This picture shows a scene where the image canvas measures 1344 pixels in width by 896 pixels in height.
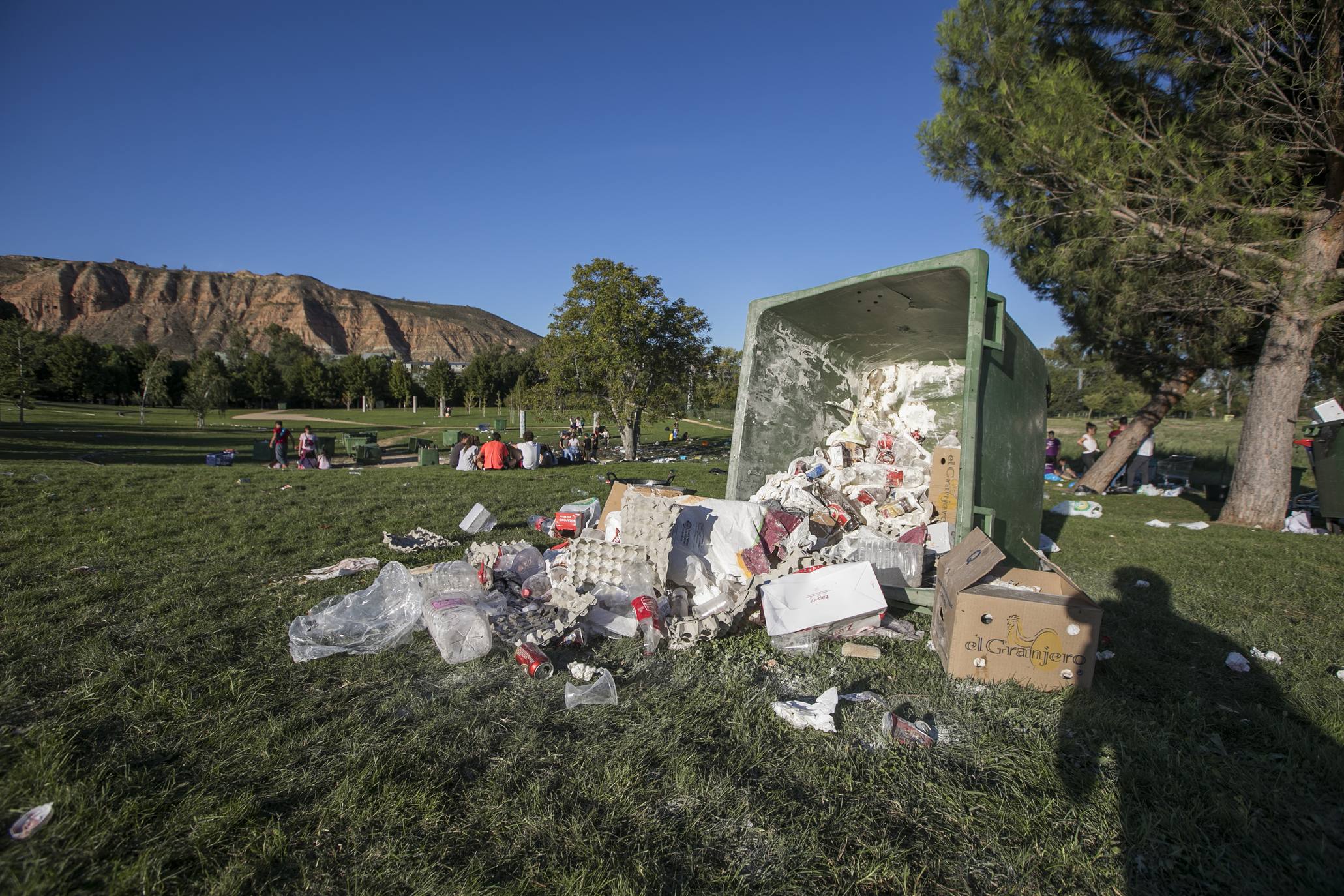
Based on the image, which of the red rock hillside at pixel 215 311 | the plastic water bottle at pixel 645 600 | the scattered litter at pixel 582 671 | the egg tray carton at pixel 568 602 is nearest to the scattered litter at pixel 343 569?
the egg tray carton at pixel 568 602

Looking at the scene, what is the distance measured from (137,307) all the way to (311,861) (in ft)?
551

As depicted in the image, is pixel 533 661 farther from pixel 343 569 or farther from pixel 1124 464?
pixel 1124 464

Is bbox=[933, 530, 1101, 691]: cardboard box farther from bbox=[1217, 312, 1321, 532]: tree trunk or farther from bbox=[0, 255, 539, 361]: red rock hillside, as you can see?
bbox=[0, 255, 539, 361]: red rock hillside

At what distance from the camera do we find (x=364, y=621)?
327cm

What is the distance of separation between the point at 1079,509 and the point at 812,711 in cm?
780

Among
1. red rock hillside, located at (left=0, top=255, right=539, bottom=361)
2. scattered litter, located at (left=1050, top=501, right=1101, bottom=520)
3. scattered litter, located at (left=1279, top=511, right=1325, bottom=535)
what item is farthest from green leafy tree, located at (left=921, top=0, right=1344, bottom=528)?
red rock hillside, located at (left=0, top=255, right=539, bottom=361)

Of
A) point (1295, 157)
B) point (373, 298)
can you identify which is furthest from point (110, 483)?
point (373, 298)

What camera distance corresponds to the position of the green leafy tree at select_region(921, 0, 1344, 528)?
6473 mm

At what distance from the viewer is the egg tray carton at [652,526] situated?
359 cm

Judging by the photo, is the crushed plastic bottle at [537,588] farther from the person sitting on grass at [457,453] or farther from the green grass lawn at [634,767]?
the person sitting on grass at [457,453]

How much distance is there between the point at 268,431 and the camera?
25328 mm

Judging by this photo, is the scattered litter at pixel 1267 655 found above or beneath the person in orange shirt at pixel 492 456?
beneath

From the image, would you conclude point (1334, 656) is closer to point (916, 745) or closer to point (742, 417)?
point (916, 745)

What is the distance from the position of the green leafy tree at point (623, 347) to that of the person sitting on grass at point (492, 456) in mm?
4041
